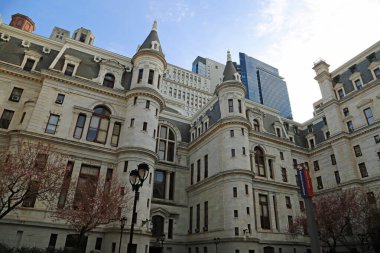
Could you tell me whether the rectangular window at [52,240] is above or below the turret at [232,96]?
below

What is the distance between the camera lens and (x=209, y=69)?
162 m


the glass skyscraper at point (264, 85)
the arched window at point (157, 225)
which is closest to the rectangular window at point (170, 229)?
the arched window at point (157, 225)

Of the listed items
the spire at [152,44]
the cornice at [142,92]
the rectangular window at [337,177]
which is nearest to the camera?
the cornice at [142,92]

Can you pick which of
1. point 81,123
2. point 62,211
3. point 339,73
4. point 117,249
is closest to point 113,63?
point 81,123

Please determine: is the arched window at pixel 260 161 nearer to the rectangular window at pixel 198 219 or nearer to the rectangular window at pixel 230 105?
the rectangular window at pixel 230 105

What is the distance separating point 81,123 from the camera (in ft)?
94.5

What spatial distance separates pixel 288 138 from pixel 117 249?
102 ft

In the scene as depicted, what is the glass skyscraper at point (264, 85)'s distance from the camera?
507 ft

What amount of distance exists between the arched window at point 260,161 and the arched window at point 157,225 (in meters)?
14.9

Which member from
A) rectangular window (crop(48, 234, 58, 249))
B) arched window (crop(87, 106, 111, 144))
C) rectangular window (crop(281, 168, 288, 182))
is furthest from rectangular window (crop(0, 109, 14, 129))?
rectangular window (crop(281, 168, 288, 182))

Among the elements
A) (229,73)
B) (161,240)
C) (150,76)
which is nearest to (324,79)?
(229,73)

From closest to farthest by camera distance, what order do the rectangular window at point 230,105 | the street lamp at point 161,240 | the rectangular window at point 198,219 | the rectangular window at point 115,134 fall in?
the rectangular window at point 115,134
the street lamp at point 161,240
the rectangular window at point 198,219
the rectangular window at point 230,105

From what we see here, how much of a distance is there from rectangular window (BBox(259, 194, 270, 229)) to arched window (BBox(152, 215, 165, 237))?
13038mm

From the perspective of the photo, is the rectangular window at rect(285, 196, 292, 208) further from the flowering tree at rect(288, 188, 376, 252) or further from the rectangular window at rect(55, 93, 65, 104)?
the rectangular window at rect(55, 93, 65, 104)
